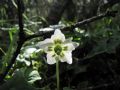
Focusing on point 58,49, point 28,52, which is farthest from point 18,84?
point 28,52

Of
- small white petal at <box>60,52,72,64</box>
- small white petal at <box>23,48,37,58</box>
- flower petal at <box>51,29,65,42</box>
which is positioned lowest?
small white petal at <box>60,52,72,64</box>

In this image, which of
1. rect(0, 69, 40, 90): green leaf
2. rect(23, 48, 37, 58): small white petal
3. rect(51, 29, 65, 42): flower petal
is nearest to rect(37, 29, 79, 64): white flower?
rect(51, 29, 65, 42): flower petal

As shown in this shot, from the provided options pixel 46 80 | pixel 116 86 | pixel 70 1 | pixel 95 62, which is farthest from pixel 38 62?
pixel 70 1

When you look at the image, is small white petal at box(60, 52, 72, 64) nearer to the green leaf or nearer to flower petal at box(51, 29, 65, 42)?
flower petal at box(51, 29, 65, 42)

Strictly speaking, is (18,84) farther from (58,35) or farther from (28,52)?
(28,52)

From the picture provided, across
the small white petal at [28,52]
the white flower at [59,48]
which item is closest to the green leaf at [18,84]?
the white flower at [59,48]

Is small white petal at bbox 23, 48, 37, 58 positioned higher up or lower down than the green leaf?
higher up

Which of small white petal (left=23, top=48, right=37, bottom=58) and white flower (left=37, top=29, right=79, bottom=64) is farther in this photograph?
A: small white petal (left=23, top=48, right=37, bottom=58)

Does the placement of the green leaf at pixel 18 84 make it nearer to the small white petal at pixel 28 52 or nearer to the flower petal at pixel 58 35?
the flower petal at pixel 58 35

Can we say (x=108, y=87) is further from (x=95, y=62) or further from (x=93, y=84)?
(x=95, y=62)
